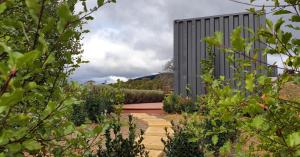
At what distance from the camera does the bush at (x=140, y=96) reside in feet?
66.6

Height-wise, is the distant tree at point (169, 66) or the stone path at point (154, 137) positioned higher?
the distant tree at point (169, 66)

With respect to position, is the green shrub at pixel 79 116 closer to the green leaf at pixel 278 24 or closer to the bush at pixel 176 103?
the bush at pixel 176 103

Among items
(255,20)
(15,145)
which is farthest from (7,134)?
(255,20)

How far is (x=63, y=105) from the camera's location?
172 centimetres

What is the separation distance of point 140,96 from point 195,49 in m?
7.54

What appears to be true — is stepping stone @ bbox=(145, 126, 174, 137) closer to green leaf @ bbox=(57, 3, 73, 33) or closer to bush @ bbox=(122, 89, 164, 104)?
green leaf @ bbox=(57, 3, 73, 33)

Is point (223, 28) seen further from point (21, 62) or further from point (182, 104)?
point (21, 62)

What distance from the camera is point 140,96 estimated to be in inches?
842

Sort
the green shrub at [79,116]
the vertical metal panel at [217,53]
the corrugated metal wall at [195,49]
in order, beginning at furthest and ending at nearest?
1. the vertical metal panel at [217,53]
2. the corrugated metal wall at [195,49]
3. the green shrub at [79,116]

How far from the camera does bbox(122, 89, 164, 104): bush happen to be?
20311 millimetres

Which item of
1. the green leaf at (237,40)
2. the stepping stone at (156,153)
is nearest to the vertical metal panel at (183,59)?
the stepping stone at (156,153)

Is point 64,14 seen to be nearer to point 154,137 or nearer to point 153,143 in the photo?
point 153,143

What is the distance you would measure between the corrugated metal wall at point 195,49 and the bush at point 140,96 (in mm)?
5271

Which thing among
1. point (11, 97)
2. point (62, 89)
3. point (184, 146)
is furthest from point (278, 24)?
point (184, 146)
